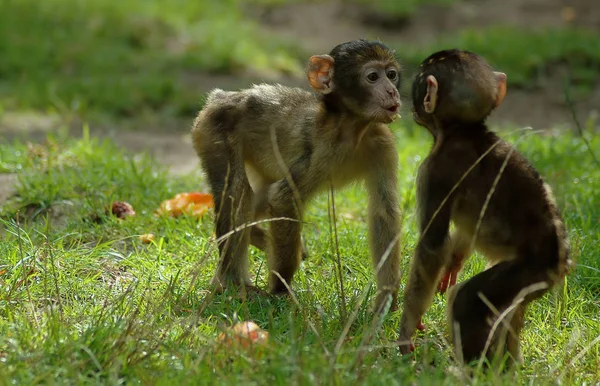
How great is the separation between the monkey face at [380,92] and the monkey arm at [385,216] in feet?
0.98

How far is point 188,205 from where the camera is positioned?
617 centimetres

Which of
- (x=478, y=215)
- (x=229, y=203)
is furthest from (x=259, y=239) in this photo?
(x=478, y=215)

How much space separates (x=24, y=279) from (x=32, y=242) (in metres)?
Result: 0.77

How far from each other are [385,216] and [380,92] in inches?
27.4

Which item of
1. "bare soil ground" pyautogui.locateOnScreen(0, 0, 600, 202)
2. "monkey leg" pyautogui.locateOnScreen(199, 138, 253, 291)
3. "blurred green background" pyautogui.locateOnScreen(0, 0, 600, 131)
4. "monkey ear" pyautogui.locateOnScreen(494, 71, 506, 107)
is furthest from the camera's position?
"blurred green background" pyautogui.locateOnScreen(0, 0, 600, 131)

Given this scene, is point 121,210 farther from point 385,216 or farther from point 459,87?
→ point 459,87

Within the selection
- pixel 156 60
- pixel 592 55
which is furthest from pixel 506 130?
pixel 156 60

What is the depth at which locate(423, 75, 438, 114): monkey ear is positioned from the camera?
164 inches

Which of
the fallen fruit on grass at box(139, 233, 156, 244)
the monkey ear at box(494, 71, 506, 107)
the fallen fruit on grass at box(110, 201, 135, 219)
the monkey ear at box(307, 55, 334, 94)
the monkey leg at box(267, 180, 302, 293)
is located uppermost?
the monkey ear at box(494, 71, 506, 107)

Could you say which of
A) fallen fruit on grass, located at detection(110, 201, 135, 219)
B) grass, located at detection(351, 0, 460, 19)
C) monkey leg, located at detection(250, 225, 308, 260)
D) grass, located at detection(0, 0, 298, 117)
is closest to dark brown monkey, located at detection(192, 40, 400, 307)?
monkey leg, located at detection(250, 225, 308, 260)

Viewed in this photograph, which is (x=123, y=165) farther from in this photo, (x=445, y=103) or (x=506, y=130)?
(x=506, y=130)

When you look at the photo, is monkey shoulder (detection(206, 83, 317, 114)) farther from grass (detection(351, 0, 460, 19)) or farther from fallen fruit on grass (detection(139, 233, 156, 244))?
grass (detection(351, 0, 460, 19))

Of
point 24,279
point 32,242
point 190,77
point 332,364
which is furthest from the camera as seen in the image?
point 190,77

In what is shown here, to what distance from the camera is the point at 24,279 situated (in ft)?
15.0
